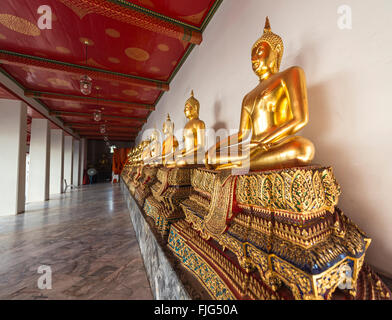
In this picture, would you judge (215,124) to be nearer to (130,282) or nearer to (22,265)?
(130,282)

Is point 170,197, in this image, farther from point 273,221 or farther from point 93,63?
point 93,63

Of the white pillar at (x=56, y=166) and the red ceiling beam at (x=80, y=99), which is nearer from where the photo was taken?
the red ceiling beam at (x=80, y=99)

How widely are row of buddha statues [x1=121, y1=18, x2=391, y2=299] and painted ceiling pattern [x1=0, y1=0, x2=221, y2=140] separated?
1.76 m

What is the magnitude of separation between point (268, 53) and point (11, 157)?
547 centimetres

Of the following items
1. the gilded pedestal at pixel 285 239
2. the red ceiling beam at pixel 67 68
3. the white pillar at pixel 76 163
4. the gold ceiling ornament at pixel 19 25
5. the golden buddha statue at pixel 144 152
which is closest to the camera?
the gilded pedestal at pixel 285 239

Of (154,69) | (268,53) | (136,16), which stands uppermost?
(154,69)

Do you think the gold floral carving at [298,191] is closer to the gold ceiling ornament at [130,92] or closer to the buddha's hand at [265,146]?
the buddha's hand at [265,146]

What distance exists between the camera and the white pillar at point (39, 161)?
5.30 m

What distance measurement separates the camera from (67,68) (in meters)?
3.15

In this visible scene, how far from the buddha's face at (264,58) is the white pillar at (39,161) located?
687 cm

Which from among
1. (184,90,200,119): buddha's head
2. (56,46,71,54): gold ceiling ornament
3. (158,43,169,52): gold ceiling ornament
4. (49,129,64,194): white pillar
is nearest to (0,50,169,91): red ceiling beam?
(56,46,71,54): gold ceiling ornament

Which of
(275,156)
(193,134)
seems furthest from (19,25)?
(275,156)

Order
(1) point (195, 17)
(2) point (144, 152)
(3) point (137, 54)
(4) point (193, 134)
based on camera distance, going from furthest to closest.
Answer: (2) point (144, 152) → (3) point (137, 54) → (1) point (195, 17) → (4) point (193, 134)

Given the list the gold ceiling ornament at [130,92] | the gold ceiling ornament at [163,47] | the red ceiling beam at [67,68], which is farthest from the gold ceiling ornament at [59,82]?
the gold ceiling ornament at [163,47]
